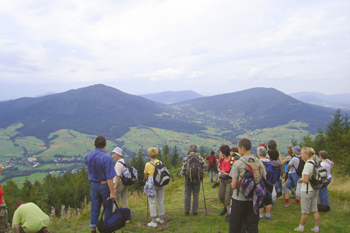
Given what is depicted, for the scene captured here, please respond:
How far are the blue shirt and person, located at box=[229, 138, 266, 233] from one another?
2.62m

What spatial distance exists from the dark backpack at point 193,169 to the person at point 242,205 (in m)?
2.17

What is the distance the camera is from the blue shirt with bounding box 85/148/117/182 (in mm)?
4359

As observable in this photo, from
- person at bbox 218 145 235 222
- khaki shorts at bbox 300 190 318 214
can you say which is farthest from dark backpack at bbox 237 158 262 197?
khaki shorts at bbox 300 190 318 214

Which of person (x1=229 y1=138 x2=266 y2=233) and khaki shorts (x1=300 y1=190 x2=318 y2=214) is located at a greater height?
person (x1=229 y1=138 x2=266 y2=233)

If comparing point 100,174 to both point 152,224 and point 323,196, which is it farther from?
point 323,196

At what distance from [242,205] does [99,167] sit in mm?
3072

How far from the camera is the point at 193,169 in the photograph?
5844mm

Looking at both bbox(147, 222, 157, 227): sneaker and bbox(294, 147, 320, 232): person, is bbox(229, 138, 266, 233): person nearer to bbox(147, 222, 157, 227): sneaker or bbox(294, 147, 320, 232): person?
bbox(294, 147, 320, 232): person

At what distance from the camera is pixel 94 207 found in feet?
15.0

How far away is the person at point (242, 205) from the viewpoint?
11.8 ft

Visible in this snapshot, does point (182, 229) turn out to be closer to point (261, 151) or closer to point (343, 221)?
point (261, 151)

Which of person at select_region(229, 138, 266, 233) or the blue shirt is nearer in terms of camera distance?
person at select_region(229, 138, 266, 233)

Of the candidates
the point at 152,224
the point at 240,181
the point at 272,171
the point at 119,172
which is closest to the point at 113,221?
the point at 119,172

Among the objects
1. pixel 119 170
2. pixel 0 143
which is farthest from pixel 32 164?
pixel 119 170
